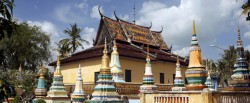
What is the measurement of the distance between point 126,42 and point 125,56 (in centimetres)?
464

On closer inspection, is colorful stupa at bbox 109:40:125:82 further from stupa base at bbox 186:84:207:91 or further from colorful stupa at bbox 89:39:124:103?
stupa base at bbox 186:84:207:91

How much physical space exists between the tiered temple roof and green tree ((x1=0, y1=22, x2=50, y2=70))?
10.6 meters

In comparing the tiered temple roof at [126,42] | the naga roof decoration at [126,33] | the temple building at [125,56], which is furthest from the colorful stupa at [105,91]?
the naga roof decoration at [126,33]

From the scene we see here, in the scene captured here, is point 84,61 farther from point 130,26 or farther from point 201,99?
point 201,99

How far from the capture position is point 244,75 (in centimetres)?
1648

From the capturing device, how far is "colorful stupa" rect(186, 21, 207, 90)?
38.4 feet

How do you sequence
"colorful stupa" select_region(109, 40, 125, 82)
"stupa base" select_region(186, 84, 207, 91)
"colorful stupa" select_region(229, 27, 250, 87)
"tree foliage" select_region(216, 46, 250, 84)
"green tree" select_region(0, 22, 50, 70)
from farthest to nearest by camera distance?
"tree foliage" select_region(216, 46, 250, 84), "green tree" select_region(0, 22, 50, 70), "colorful stupa" select_region(109, 40, 125, 82), "colorful stupa" select_region(229, 27, 250, 87), "stupa base" select_region(186, 84, 207, 91)

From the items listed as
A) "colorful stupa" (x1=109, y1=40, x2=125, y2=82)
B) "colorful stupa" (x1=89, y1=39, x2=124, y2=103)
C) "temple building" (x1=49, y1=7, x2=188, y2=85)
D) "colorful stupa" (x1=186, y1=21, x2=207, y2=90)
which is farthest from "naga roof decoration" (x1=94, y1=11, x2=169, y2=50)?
"colorful stupa" (x1=186, y1=21, x2=207, y2=90)

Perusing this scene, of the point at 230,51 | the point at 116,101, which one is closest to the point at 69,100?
the point at 116,101

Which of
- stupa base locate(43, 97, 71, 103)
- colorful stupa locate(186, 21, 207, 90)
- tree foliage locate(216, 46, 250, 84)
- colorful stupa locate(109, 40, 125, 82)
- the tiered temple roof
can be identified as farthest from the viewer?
tree foliage locate(216, 46, 250, 84)

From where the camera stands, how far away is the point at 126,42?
29875 mm

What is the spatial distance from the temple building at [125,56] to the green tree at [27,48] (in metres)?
10.6

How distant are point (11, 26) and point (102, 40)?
25895 millimetres

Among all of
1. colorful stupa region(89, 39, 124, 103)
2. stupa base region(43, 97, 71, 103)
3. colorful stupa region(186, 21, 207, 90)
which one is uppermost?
colorful stupa region(186, 21, 207, 90)
